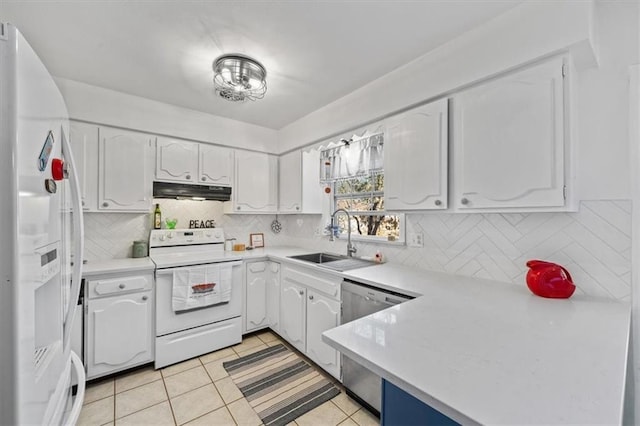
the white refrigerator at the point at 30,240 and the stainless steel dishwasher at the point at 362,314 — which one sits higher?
the white refrigerator at the point at 30,240

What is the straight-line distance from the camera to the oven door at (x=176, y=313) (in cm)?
238

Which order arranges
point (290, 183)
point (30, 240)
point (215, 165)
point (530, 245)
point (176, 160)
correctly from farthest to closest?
point (290, 183), point (215, 165), point (176, 160), point (530, 245), point (30, 240)

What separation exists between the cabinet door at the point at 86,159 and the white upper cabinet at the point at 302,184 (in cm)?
186

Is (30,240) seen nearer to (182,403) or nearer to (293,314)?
(182,403)

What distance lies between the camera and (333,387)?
2146 millimetres

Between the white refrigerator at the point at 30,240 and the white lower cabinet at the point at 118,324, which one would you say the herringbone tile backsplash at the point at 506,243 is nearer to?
the white lower cabinet at the point at 118,324

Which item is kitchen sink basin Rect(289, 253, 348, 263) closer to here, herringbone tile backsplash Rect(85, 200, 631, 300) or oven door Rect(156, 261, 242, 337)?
herringbone tile backsplash Rect(85, 200, 631, 300)

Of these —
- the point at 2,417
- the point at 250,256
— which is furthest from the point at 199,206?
the point at 2,417

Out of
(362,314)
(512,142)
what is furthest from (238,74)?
(362,314)

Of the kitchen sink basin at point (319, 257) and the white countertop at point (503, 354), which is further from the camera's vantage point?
the kitchen sink basin at point (319, 257)

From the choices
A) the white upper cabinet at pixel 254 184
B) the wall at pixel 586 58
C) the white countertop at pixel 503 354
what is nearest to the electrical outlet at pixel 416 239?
the white countertop at pixel 503 354

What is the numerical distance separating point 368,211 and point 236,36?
1829 millimetres

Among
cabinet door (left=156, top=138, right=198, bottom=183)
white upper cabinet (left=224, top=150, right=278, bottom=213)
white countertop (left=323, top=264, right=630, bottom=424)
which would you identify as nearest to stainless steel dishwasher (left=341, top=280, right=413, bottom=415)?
white countertop (left=323, top=264, right=630, bottom=424)

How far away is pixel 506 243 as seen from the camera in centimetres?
179
